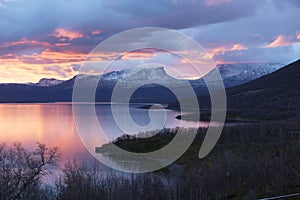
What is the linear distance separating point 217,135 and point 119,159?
16470mm

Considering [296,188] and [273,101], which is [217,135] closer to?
[296,188]

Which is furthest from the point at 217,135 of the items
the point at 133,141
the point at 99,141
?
the point at 99,141

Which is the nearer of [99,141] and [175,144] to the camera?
[175,144]

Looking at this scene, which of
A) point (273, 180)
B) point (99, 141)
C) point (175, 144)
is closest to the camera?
point (273, 180)

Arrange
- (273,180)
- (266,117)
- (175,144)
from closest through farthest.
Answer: (273,180) → (175,144) → (266,117)

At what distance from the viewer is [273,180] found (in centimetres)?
2120

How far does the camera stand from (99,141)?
54.0 metres

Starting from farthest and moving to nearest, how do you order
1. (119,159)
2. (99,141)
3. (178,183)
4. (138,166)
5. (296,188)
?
(99,141) < (119,159) < (138,166) < (178,183) < (296,188)

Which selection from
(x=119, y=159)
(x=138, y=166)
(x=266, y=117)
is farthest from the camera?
(x=266, y=117)

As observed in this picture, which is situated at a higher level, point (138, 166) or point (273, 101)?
point (273, 101)

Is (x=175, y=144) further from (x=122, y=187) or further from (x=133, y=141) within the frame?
(x=122, y=187)

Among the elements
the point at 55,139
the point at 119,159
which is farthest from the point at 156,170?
the point at 55,139

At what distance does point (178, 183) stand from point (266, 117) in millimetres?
73214

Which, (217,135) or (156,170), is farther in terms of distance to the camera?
(217,135)
